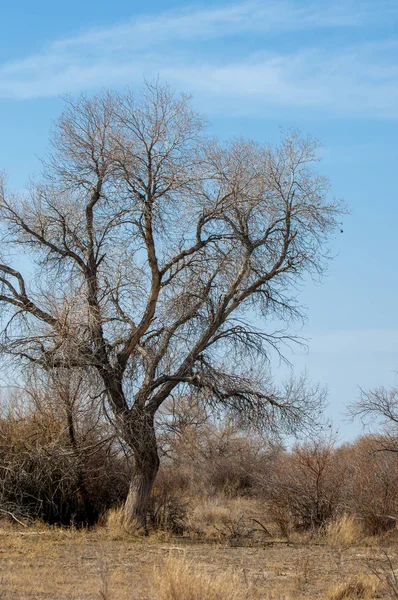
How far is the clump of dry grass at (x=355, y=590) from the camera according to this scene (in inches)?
429

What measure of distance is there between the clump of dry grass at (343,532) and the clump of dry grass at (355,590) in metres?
7.35

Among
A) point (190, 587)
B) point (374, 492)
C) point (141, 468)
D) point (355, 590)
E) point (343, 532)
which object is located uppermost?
point (374, 492)

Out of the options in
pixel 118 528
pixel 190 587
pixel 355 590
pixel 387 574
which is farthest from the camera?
pixel 118 528

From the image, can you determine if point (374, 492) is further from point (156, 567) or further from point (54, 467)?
point (156, 567)

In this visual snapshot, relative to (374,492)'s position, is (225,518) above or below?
below

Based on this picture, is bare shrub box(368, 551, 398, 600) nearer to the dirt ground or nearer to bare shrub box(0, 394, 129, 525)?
the dirt ground

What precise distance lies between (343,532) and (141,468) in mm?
5294

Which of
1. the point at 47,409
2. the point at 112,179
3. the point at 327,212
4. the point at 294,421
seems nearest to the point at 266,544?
the point at 294,421

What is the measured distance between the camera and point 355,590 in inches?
439

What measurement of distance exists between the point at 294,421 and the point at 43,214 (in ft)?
26.5

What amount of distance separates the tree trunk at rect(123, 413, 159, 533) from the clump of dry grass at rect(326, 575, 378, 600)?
7.95m

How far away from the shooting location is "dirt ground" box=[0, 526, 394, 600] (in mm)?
11172

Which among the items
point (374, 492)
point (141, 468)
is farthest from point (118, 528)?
point (374, 492)

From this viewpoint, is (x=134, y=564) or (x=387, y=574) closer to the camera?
(x=387, y=574)
